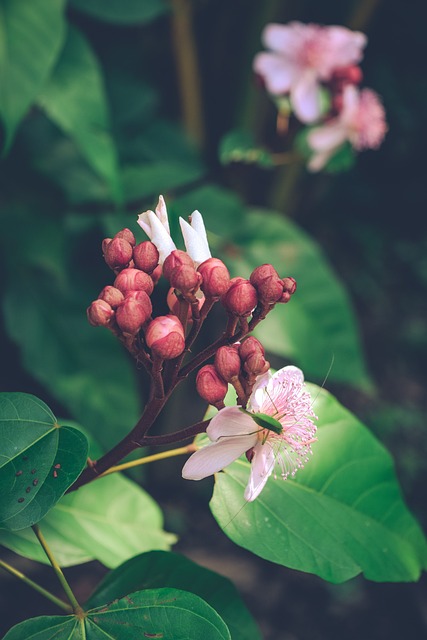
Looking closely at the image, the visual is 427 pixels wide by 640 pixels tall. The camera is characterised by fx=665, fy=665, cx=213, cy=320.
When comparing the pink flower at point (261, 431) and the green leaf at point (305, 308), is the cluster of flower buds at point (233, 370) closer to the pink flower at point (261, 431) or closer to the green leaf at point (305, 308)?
the pink flower at point (261, 431)

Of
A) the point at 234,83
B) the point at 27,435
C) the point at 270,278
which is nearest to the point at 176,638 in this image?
the point at 27,435

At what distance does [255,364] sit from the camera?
62cm

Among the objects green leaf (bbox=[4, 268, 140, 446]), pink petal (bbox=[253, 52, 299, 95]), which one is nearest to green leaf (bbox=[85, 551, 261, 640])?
green leaf (bbox=[4, 268, 140, 446])

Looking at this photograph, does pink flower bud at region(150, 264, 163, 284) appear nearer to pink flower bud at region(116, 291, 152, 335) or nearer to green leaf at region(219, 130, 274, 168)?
pink flower bud at region(116, 291, 152, 335)

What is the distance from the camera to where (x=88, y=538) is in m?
0.90

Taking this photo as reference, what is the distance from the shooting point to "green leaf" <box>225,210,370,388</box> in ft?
5.04

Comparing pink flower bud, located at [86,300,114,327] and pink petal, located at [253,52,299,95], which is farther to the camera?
pink petal, located at [253,52,299,95]

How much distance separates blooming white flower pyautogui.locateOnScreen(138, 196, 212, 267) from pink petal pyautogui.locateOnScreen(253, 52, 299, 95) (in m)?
0.90

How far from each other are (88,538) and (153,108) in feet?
3.95

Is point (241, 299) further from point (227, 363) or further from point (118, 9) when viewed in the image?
point (118, 9)

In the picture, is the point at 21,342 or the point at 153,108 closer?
the point at 21,342

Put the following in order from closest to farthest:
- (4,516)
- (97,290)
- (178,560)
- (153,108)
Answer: (4,516), (178,560), (97,290), (153,108)

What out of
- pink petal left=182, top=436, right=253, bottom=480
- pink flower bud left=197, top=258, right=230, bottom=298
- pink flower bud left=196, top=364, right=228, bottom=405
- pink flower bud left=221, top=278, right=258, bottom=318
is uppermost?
pink flower bud left=197, top=258, right=230, bottom=298

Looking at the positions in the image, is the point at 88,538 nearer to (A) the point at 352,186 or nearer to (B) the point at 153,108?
(B) the point at 153,108
